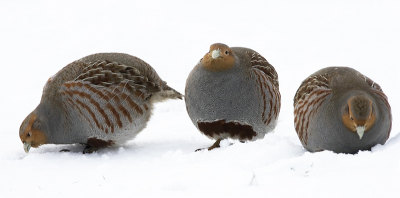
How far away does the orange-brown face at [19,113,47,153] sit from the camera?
16.8ft

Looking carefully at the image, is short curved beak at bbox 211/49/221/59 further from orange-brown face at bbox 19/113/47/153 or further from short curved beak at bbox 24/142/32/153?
short curved beak at bbox 24/142/32/153

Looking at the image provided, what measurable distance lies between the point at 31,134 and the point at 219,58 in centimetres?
196

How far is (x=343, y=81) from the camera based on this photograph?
4.20 metres

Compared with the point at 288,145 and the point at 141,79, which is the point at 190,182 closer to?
the point at 288,145

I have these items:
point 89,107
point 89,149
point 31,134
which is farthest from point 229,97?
point 31,134

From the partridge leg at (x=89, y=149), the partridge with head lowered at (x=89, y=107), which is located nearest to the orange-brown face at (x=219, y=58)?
the partridge with head lowered at (x=89, y=107)

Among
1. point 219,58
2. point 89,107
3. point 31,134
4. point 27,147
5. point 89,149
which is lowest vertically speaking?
point 89,149

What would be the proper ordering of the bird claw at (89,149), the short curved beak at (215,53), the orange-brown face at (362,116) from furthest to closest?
the bird claw at (89,149) → the short curved beak at (215,53) → the orange-brown face at (362,116)

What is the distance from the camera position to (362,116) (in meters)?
3.66

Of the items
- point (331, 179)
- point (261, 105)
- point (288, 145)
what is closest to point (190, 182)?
point (331, 179)

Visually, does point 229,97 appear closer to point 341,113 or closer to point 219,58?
point 219,58

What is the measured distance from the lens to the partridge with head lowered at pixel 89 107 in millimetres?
5160

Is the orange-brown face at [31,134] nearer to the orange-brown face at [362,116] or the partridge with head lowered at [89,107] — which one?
the partridge with head lowered at [89,107]

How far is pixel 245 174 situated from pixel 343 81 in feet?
4.50
